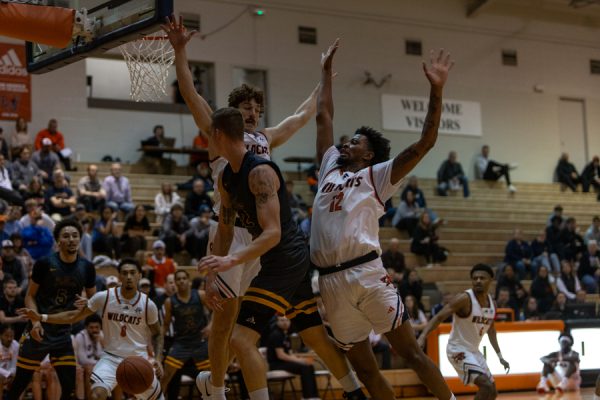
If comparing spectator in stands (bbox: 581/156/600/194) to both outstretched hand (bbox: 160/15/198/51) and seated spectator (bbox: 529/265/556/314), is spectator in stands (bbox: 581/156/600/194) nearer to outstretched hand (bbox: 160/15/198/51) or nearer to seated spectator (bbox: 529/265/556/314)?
seated spectator (bbox: 529/265/556/314)

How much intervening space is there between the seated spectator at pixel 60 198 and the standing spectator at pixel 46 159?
3.63ft

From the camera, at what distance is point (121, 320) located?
31.0 feet

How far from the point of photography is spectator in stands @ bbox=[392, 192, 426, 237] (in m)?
20.6

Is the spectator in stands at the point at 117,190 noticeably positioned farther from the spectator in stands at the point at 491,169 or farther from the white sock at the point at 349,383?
the spectator in stands at the point at 491,169

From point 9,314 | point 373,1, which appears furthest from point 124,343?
point 373,1

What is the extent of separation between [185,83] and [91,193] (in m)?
10.6

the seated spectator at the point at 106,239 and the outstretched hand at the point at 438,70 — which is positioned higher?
the outstretched hand at the point at 438,70

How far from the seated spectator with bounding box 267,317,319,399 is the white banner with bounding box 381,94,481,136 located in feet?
42.0

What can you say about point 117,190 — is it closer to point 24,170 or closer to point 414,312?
point 24,170

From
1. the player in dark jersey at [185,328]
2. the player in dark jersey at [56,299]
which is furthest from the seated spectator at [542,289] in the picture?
the player in dark jersey at [56,299]

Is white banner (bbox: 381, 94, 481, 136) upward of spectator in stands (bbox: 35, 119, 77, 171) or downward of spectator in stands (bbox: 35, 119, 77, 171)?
upward

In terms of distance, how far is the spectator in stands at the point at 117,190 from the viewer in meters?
17.8

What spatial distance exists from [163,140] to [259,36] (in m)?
4.34

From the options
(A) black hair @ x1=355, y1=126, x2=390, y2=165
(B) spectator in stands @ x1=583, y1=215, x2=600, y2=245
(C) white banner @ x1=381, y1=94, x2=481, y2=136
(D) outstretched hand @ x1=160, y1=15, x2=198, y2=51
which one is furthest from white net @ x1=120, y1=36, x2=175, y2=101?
(C) white banner @ x1=381, y1=94, x2=481, y2=136
